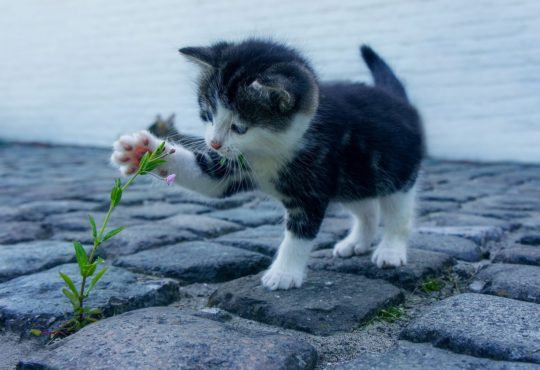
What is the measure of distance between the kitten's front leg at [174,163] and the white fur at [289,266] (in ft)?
1.04

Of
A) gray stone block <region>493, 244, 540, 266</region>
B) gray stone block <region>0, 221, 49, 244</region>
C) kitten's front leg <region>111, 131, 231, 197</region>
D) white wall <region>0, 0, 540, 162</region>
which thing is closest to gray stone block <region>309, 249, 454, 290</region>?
gray stone block <region>493, 244, 540, 266</region>

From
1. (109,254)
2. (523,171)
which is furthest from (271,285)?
(523,171)

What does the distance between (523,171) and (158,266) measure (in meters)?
4.35

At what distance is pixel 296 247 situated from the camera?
206 cm

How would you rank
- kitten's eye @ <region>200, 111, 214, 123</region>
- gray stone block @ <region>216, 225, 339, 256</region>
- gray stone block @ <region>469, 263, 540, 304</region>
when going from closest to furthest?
gray stone block @ <region>469, 263, 540, 304</region>, kitten's eye @ <region>200, 111, 214, 123</region>, gray stone block @ <region>216, 225, 339, 256</region>

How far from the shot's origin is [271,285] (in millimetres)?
1940

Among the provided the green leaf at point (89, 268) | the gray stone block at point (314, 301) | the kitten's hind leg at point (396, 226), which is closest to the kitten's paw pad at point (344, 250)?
the kitten's hind leg at point (396, 226)

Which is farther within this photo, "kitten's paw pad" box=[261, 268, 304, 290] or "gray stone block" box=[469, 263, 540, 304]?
"kitten's paw pad" box=[261, 268, 304, 290]

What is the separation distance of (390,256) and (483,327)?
2.34 feet

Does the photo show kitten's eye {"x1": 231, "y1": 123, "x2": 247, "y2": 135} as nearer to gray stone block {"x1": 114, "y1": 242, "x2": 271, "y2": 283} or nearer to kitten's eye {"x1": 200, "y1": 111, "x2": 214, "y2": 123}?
kitten's eye {"x1": 200, "y1": 111, "x2": 214, "y2": 123}

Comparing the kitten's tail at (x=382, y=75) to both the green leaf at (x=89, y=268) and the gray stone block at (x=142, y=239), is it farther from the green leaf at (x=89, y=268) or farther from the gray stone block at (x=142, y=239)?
the green leaf at (x=89, y=268)

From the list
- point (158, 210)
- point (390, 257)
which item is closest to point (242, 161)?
point (390, 257)

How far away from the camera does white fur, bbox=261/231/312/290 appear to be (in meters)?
1.95

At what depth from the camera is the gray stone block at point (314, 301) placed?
1.66 metres
